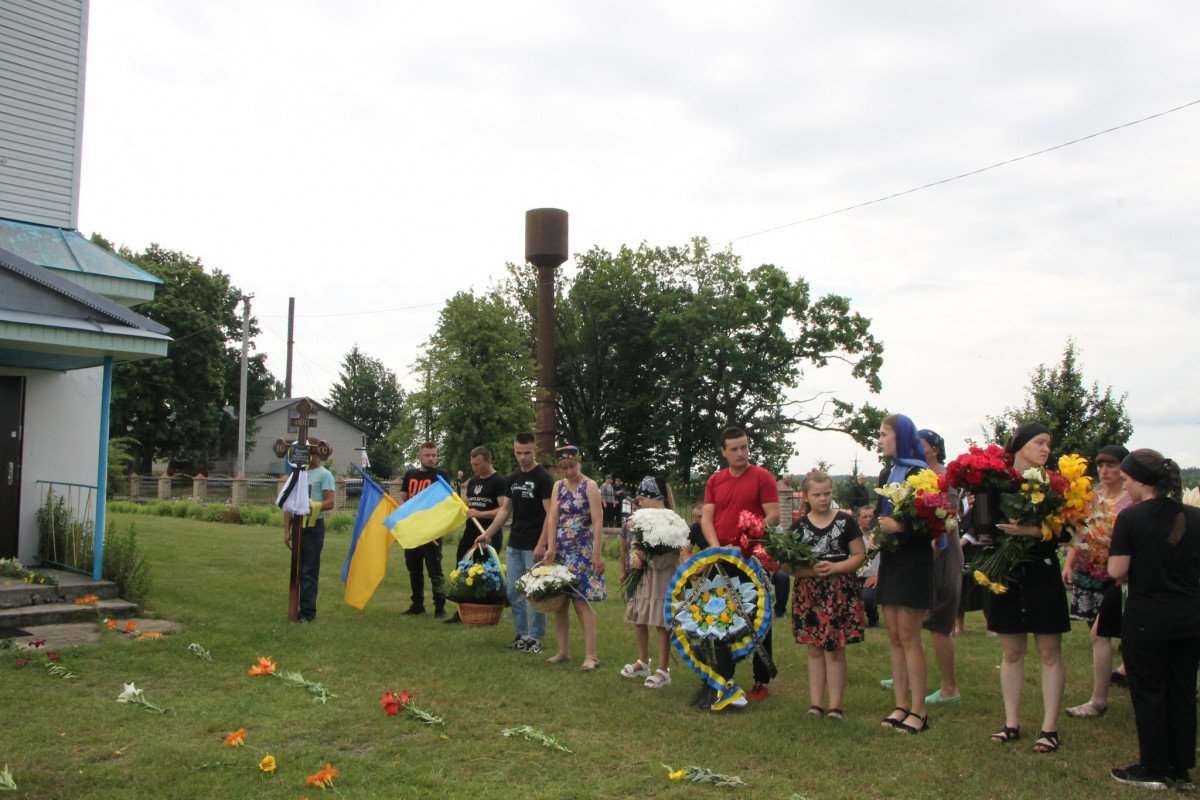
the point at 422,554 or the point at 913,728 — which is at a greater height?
the point at 422,554

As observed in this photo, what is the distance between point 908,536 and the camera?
18.6 feet

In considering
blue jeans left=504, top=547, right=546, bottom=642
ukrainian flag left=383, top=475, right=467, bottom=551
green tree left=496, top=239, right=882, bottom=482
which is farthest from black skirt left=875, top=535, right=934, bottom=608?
green tree left=496, top=239, right=882, bottom=482

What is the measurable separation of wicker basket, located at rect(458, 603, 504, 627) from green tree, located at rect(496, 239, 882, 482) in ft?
112

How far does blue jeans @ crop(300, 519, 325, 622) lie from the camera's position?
9.48 meters

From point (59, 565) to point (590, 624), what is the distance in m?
6.79

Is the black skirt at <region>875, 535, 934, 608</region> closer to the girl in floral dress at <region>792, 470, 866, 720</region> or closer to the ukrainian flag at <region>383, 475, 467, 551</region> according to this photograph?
the girl in floral dress at <region>792, 470, 866, 720</region>

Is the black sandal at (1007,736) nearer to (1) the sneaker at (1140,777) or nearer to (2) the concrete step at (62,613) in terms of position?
(1) the sneaker at (1140,777)

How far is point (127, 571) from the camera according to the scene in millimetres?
9844

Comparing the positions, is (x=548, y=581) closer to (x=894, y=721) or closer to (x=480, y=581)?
(x=480, y=581)

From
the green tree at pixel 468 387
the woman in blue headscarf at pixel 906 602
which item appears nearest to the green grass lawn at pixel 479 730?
the woman in blue headscarf at pixel 906 602

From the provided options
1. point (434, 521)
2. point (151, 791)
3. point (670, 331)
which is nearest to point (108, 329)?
point (434, 521)

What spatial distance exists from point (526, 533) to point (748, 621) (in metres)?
2.74

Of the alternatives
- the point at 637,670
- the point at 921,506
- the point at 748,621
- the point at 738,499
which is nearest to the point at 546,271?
the point at 637,670

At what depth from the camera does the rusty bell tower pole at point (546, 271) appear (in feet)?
74.9
